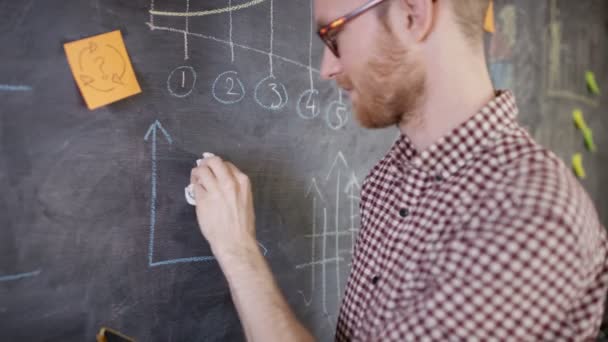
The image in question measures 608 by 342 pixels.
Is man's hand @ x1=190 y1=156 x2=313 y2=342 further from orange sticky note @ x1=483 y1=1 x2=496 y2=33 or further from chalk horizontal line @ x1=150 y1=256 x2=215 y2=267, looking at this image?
orange sticky note @ x1=483 y1=1 x2=496 y2=33

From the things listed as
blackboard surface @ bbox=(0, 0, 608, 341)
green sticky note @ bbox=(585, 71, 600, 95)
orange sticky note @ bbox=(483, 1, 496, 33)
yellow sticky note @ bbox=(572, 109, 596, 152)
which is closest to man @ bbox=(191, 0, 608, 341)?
blackboard surface @ bbox=(0, 0, 608, 341)

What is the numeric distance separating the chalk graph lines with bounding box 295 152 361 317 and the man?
0.29m

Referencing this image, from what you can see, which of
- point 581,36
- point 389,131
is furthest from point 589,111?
point 389,131

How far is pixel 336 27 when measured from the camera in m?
0.70

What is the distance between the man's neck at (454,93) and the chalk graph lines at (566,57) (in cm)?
132

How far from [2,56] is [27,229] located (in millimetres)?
249

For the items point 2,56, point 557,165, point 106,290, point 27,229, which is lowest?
point 106,290

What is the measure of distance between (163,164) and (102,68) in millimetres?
185

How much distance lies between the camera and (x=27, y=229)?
0.68 metres

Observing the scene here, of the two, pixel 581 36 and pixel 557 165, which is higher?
pixel 581 36

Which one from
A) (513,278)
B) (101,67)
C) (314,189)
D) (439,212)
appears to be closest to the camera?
(513,278)

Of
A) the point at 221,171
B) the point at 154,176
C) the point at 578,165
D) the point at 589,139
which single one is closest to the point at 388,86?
the point at 221,171

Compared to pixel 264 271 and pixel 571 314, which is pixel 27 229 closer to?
pixel 264 271

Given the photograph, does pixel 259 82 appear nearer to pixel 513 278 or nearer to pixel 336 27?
pixel 336 27
